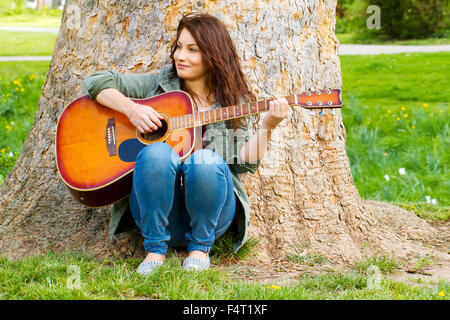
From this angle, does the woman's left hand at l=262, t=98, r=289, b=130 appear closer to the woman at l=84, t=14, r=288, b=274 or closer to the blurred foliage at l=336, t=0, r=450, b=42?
the woman at l=84, t=14, r=288, b=274

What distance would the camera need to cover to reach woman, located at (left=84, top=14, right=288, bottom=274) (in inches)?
98.1

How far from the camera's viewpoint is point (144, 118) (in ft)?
8.59

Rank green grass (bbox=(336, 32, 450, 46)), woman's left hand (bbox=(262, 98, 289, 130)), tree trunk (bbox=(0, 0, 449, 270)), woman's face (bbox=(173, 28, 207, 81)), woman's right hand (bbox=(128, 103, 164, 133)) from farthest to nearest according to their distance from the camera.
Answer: green grass (bbox=(336, 32, 450, 46))
tree trunk (bbox=(0, 0, 449, 270))
woman's face (bbox=(173, 28, 207, 81))
woman's right hand (bbox=(128, 103, 164, 133))
woman's left hand (bbox=(262, 98, 289, 130))

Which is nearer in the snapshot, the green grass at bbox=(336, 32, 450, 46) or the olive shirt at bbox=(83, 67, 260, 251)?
the olive shirt at bbox=(83, 67, 260, 251)

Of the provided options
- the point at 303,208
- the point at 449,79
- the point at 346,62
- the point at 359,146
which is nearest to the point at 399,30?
the point at 346,62

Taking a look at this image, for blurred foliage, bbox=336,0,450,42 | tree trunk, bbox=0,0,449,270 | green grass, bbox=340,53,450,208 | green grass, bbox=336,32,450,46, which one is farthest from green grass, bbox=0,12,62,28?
tree trunk, bbox=0,0,449,270

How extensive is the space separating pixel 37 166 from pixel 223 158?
127 cm

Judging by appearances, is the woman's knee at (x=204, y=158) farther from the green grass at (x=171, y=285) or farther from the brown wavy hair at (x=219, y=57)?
the green grass at (x=171, y=285)

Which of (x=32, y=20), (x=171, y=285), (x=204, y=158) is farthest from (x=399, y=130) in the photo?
(x=32, y=20)

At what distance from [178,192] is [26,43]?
35.9 feet

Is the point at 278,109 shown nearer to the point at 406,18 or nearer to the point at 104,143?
the point at 104,143

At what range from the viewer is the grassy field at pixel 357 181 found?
2.35 m

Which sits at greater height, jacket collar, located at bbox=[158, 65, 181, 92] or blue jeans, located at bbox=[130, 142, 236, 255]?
jacket collar, located at bbox=[158, 65, 181, 92]

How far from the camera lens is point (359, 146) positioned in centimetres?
550
